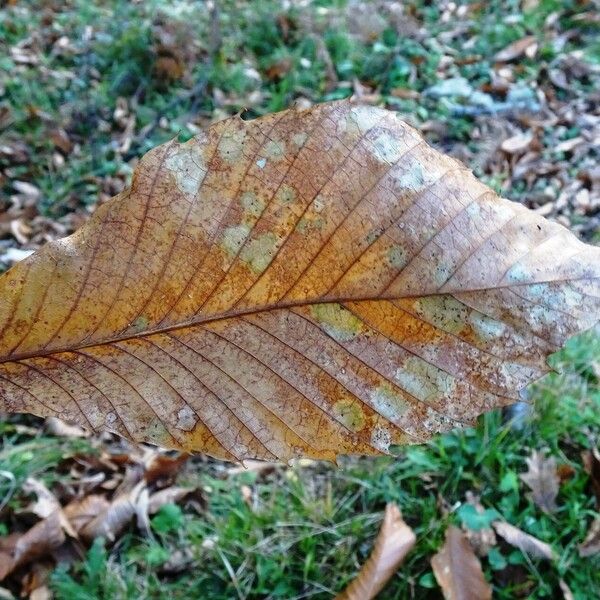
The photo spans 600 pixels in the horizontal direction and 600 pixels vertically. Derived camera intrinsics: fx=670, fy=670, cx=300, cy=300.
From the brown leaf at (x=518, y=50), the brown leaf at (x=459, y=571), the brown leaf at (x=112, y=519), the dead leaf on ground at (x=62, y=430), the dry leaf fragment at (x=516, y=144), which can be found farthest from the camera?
the brown leaf at (x=518, y=50)

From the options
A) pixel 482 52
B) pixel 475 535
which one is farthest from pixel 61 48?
pixel 475 535

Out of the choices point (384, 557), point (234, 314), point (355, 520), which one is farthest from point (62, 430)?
point (234, 314)

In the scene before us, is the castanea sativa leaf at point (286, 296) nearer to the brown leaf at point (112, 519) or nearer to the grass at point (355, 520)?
the grass at point (355, 520)

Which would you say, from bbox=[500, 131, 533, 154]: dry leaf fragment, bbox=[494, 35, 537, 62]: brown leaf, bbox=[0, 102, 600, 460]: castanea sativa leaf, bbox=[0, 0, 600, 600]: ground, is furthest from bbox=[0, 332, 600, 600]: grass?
bbox=[494, 35, 537, 62]: brown leaf

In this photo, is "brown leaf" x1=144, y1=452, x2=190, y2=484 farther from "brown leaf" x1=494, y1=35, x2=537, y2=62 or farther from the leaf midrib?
"brown leaf" x1=494, y1=35, x2=537, y2=62

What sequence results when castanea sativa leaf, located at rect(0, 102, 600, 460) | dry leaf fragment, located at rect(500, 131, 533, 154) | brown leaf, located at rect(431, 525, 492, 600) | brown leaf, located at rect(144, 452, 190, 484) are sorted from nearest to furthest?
castanea sativa leaf, located at rect(0, 102, 600, 460), brown leaf, located at rect(431, 525, 492, 600), brown leaf, located at rect(144, 452, 190, 484), dry leaf fragment, located at rect(500, 131, 533, 154)

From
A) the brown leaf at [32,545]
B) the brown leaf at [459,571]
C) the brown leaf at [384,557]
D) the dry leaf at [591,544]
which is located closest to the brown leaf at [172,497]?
the brown leaf at [32,545]
